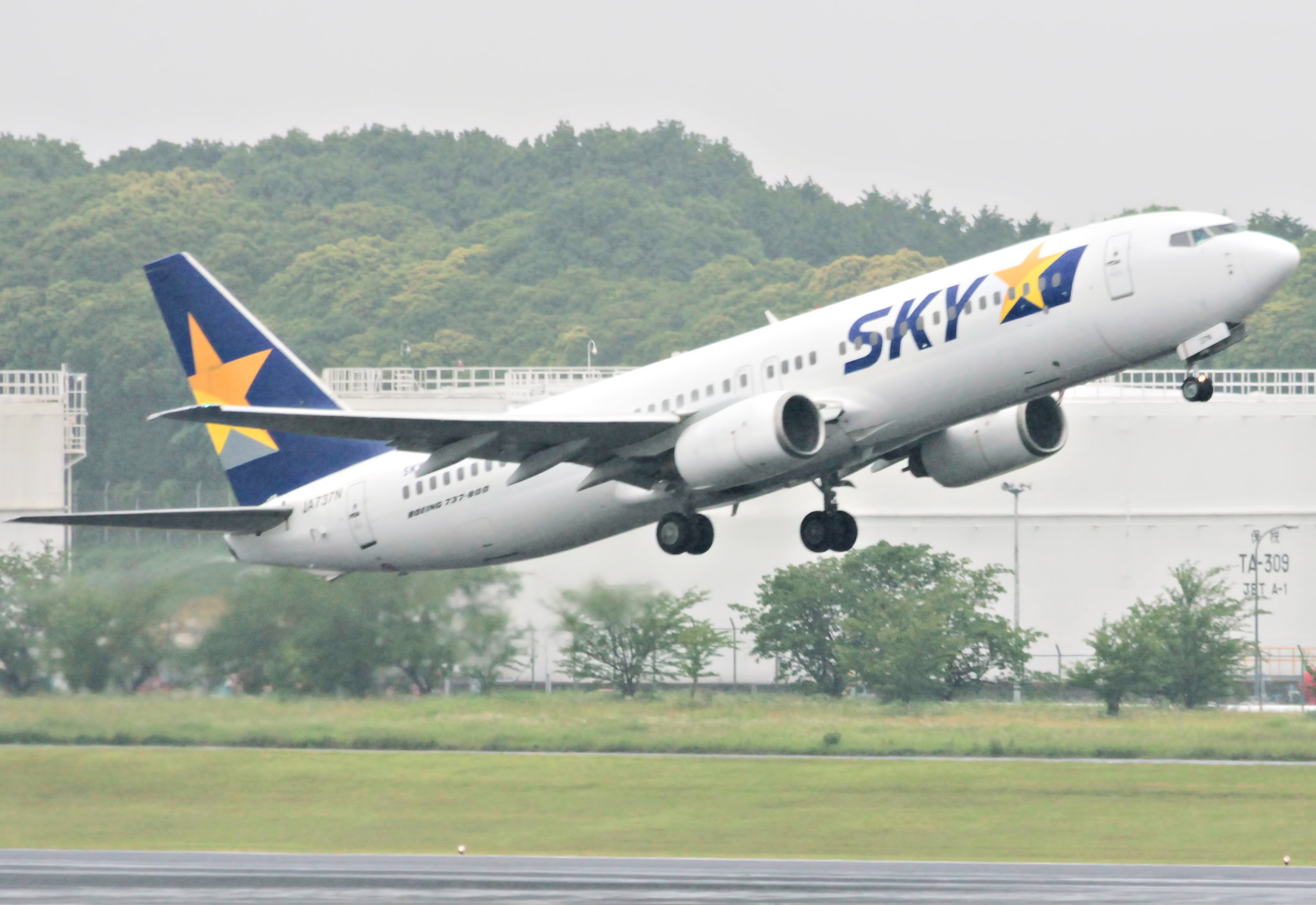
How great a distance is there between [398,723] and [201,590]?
26.1 ft

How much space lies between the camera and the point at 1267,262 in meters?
34.1

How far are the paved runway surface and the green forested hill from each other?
257 ft

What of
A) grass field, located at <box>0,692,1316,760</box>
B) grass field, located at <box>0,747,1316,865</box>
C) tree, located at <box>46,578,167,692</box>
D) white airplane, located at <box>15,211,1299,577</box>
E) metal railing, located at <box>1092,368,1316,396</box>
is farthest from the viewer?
metal railing, located at <box>1092,368,1316,396</box>

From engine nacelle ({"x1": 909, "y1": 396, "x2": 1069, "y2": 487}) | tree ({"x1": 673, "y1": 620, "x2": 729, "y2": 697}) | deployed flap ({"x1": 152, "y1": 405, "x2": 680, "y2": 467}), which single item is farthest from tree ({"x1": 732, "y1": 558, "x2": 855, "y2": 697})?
deployed flap ({"x1": 152, "y1": 405, "x2": 680, "y2": 467})

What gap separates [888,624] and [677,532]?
2836cm

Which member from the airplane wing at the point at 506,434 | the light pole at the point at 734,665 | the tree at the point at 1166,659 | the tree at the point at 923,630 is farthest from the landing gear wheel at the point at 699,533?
the tree at the point at 1166,659

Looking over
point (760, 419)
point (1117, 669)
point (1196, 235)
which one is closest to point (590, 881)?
point (760, 419)

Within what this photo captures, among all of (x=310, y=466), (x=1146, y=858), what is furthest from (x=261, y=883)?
(x=1146, y=858)

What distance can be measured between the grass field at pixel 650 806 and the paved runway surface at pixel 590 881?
1821 millimetres

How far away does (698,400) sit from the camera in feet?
127

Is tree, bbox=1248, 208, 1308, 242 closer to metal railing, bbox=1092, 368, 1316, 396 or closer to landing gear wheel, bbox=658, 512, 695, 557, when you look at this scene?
metal railing, bbox=1092, 368, 1316, 396

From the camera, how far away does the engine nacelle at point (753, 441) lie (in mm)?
36219

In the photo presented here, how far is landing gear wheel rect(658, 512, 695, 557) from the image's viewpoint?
39.7 meters

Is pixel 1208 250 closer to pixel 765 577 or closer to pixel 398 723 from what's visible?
pixel 398 723
